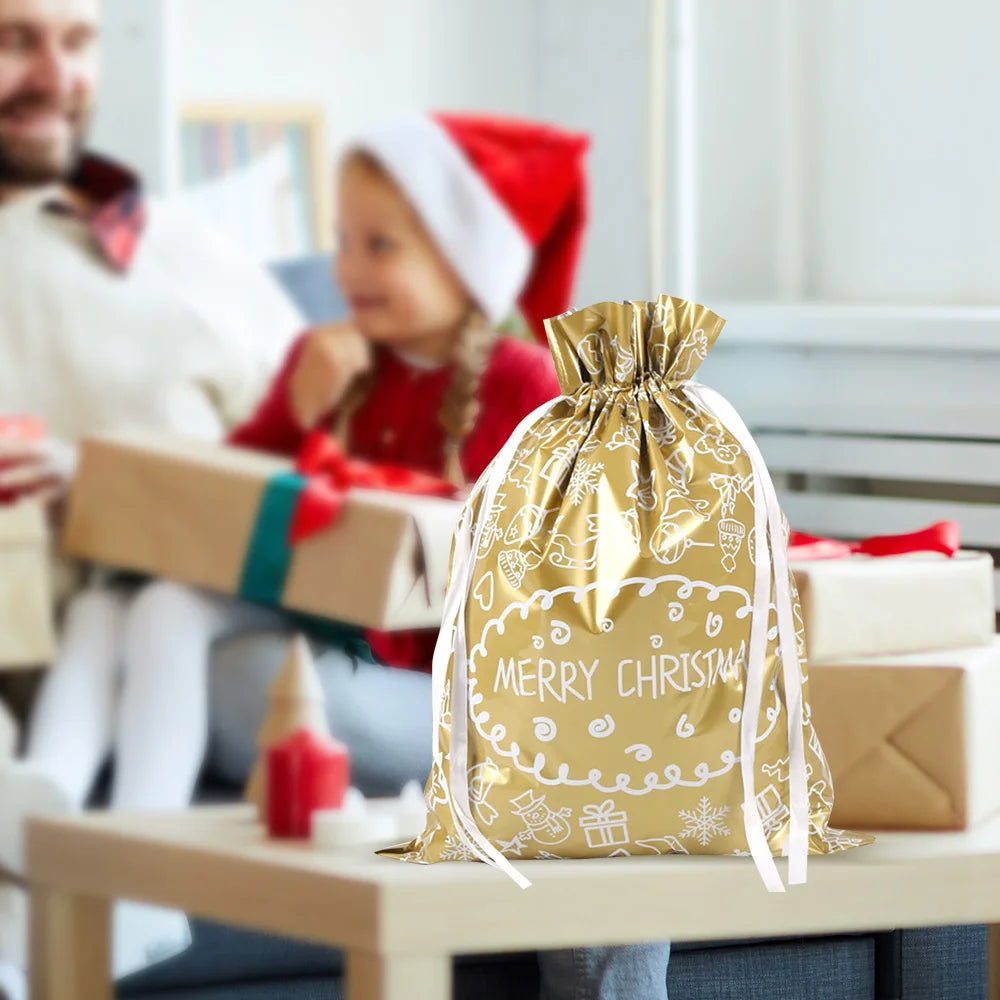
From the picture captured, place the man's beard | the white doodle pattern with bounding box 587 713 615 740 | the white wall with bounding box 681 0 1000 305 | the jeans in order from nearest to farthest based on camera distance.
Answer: the white doodle pattern with bounding box 587 713 615 740, the jeans, the man's beard, the white wall with bounding box 681 0 1000 305

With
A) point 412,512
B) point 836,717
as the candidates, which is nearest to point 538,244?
point 412,512

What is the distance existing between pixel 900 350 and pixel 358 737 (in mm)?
584

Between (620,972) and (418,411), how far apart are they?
1.45 feet

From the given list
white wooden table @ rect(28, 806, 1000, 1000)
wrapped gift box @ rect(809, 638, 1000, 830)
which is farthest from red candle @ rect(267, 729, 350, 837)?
wrapped gift box @ rect(809, 638, 1000, 830)

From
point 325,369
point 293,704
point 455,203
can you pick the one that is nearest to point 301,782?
point 293,704

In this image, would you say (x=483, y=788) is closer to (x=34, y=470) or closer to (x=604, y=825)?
(x=604, y=825)

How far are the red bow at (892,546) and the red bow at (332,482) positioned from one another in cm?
33

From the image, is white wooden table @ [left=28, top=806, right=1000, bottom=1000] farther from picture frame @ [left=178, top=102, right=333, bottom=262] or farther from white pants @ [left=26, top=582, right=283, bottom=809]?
picture frame @ [left=178, top=102, right=333, bottom=262]

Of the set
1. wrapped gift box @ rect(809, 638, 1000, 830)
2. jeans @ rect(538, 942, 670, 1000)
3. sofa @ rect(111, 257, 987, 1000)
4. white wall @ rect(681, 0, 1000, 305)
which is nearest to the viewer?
wrapped gift box @ rect(809, 638, 1000, 830)

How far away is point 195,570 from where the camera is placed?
103 centimetres

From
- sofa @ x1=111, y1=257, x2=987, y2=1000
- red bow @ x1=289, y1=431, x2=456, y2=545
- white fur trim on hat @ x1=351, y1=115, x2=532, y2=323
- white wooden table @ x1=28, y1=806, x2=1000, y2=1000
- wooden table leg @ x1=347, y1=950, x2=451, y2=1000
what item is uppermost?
white fur trim on hat @ x1=351, y1=115, x2=532, y2=323

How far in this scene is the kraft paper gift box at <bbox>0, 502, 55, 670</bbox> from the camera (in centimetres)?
101

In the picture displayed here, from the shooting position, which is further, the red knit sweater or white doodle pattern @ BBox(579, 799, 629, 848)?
the red knit sweater

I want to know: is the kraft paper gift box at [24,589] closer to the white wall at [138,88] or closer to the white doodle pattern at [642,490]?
the white wall at [138,88]
